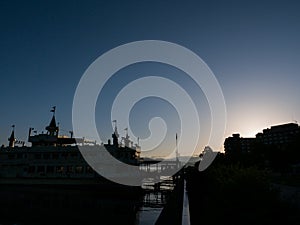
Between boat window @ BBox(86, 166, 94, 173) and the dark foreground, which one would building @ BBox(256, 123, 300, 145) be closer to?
boat window @ BBox(86, 166, 94, 173)

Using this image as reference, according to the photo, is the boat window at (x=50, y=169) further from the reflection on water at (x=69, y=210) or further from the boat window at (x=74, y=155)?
the reflection on water at (x=69, y=210)

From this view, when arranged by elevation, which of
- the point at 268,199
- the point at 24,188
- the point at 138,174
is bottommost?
the point at 24,188

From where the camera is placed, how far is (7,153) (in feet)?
183

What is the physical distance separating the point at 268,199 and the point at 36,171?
172 ft

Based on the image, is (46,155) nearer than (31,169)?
No

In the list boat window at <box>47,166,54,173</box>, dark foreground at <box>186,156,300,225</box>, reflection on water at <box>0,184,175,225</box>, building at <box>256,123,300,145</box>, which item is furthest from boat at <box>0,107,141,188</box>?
building at <box>256,123,300,145</box>

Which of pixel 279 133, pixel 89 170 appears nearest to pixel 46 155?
pixel 89 170

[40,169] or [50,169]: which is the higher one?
[50,169]

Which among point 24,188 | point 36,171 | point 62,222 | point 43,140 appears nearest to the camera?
point 62,222

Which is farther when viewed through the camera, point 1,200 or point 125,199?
point 125,199

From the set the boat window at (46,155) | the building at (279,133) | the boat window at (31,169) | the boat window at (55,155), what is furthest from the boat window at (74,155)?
the building at (279,133)

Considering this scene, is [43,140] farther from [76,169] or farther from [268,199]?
[268,199]

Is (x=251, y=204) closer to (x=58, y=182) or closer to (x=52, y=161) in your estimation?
(x=58, y=182)

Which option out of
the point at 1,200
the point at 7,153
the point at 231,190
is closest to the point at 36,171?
the point at 7,153
